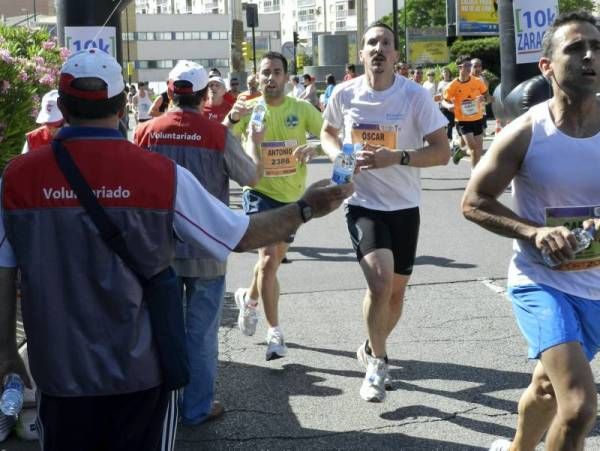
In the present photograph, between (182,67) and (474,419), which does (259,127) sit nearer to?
(182,67)

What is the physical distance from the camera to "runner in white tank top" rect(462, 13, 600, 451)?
3.89 meters

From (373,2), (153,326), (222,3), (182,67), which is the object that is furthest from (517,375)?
(222,3)

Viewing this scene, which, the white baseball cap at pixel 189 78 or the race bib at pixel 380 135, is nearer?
the white baseball cap at pixel 189 78

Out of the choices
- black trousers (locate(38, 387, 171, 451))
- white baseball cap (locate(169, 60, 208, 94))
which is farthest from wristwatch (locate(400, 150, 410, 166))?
black trousers (locate(38, 387, 171, 451))

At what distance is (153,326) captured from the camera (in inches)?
121

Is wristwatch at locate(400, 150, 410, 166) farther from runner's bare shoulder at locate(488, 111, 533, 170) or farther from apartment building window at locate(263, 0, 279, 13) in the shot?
apartment building window at locate(263, 0, 279, 13)

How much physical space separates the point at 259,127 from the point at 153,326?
3.71 meters

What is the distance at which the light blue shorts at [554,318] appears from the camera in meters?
3.78

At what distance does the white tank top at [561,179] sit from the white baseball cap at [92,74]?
1.78 m

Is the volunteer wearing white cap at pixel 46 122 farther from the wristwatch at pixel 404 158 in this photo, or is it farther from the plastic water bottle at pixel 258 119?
the wristwatch at pixel 404 158

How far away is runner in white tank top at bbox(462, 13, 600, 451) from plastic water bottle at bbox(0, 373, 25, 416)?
6.46 ft

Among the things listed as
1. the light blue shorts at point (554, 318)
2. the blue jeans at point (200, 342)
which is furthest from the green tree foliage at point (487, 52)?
the light blue shorts at point (554, 318)

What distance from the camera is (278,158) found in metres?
7.06

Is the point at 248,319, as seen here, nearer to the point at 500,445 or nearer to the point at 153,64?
the point at 500,445
